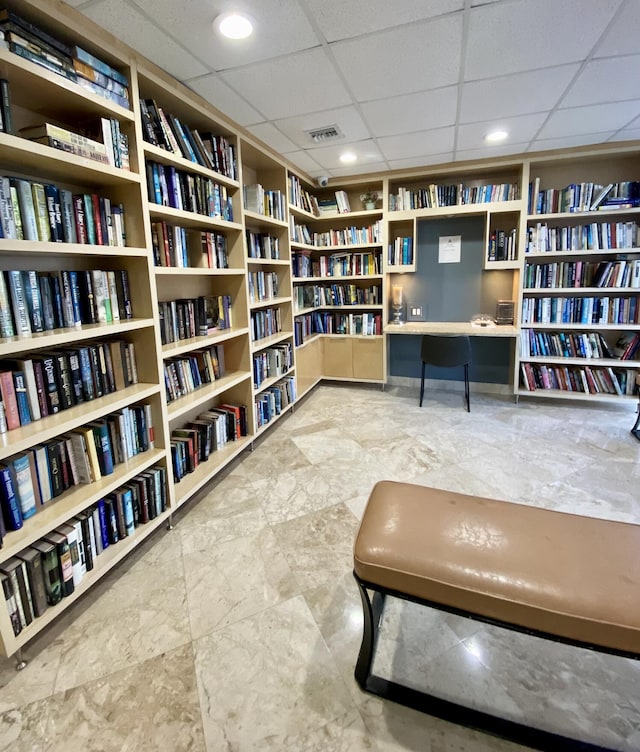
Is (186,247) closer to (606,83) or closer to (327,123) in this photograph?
(327,123)

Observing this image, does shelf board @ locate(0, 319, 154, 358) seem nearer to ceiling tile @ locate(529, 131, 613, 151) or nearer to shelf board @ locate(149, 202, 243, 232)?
shelf board @ locate(149, 202, 243, 232)

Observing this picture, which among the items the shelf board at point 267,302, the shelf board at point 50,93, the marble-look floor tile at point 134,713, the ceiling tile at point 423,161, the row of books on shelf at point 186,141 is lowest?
the marble-look floor tile at point 134,713

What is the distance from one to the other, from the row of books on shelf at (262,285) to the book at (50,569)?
6.54 feet

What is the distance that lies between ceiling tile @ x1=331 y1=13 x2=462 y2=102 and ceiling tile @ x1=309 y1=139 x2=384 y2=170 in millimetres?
901

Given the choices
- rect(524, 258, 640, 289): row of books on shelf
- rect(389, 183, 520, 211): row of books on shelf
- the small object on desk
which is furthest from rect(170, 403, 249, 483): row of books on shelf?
rect(524, 258, 640, 289): row of books on shelf

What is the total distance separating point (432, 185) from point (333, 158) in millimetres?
1144

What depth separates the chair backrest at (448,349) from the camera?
12.1ft

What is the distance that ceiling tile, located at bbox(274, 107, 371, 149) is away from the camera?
252 centimetres

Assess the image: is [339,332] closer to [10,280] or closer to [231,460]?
[231,460]

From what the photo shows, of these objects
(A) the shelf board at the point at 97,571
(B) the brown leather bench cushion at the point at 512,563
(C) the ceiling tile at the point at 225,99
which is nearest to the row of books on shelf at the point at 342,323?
(C) the ceiling tile at the point at 225,99

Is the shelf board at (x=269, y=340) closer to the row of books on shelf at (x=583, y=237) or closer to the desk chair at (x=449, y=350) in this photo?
the desk chair at (x=449, y=350)

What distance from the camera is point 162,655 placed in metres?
1.38

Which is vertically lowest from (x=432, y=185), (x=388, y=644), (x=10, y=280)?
(x=388, y=644)

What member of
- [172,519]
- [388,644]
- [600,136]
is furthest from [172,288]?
[600,136]
